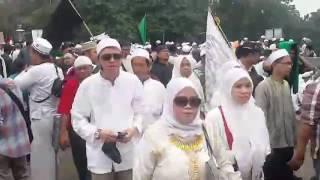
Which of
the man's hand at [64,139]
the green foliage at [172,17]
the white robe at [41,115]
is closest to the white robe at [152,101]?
the man's hand at [64,139]

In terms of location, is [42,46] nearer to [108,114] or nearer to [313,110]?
[108,114]

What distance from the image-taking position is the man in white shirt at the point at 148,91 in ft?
24.9

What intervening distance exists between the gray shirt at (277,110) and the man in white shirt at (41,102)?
249 centimetres

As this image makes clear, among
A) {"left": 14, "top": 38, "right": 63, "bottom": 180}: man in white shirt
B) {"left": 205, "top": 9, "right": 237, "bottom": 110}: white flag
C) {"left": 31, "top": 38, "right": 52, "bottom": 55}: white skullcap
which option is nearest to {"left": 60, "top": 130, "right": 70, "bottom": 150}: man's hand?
{"left": 14, "top": 38, "right": 63, "bottom": 180}: man in white shirt

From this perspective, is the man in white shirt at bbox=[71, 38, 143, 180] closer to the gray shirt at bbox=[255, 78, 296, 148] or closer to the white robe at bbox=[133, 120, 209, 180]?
the white robe at bbox=[133, 120, 209, 180]

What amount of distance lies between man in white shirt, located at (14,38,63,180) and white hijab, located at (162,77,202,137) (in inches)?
134

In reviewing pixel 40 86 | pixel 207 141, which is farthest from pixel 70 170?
pixel 207 141

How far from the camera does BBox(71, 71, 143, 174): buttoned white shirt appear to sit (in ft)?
20.1

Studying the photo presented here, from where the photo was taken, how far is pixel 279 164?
7.54m

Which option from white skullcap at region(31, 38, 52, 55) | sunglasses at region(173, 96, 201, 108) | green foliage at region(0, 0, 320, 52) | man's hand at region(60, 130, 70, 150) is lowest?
man's hand at region(60, 130, 70, 150)

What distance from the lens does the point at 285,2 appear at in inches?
2837

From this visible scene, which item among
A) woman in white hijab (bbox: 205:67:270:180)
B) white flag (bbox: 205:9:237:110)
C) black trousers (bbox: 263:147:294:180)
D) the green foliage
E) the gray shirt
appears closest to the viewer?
woman in white hijab (bbox: 205:67:270:180)

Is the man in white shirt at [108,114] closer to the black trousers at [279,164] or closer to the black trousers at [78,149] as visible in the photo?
the black trousers at [279,164]

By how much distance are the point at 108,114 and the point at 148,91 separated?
65.9 inches
